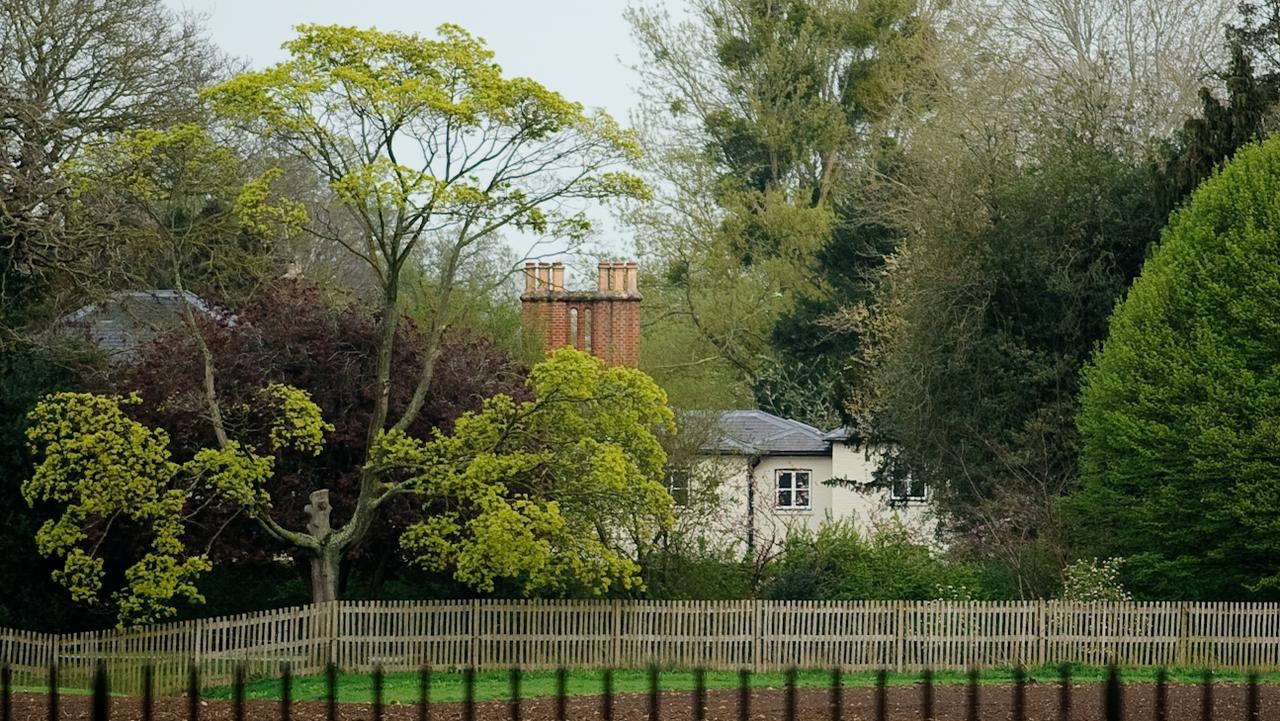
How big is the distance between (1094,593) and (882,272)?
17.1 meters

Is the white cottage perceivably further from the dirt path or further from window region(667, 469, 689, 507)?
the dirt path

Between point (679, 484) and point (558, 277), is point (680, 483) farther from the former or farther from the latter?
point (558, 277)

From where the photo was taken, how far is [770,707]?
22203 millimetres

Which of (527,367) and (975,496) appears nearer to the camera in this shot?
(527,367)

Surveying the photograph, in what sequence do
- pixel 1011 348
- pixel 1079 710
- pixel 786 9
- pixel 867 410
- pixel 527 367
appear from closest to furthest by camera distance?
pixel 1079 710
pixel 527 367
pixel 1011 348
pixel 867 410
pixel 786 9

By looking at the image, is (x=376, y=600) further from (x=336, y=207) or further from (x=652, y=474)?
(x=336, y=207)

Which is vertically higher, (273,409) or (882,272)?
(882,272)

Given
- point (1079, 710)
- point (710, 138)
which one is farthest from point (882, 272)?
point (1079, 710)

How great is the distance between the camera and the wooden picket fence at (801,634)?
2919 centimetres

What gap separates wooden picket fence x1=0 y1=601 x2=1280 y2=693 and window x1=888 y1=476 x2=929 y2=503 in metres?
14.2

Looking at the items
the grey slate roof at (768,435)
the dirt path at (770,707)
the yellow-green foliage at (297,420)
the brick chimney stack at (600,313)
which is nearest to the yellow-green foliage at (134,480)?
the yellow-green foliage at (297,420)

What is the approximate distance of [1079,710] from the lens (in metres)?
20.5

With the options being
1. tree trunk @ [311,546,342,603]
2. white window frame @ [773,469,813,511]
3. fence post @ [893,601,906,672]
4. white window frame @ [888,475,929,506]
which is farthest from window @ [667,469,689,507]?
white window frame @ [773,469,813,511]

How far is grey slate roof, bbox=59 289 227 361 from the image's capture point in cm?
3388
